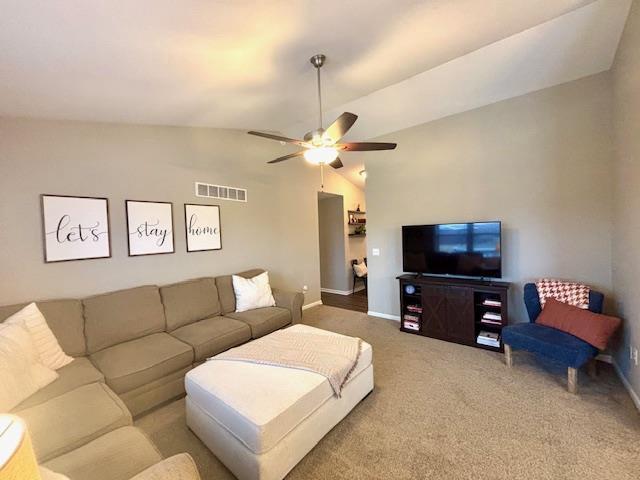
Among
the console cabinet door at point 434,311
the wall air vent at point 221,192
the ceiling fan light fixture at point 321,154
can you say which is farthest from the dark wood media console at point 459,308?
the wall air vent at point 221,192

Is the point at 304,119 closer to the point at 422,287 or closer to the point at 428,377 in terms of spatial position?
the point at 422,287

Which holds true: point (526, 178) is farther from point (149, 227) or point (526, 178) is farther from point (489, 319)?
point (149, 227)

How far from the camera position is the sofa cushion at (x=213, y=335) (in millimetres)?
2508

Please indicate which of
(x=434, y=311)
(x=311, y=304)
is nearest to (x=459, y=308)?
(x=434, y=311)

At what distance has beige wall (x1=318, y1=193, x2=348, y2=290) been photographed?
6137 millimetres

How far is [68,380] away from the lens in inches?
73.8

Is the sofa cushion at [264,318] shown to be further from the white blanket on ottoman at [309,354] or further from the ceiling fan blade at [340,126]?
the ceiling fan blade at [340,126]

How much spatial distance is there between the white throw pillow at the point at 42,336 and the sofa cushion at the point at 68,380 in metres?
0.08

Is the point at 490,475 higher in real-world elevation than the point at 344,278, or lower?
lower

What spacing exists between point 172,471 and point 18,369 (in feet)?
4.60

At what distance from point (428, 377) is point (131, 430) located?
7.79 ft

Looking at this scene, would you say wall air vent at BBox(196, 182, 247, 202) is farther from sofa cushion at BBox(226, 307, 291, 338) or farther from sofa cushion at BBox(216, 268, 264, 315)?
sofa cushion at BBox(226, 307, 291, 338)

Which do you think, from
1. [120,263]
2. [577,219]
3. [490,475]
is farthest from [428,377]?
[120,263]

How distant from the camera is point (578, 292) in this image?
8.71ft
